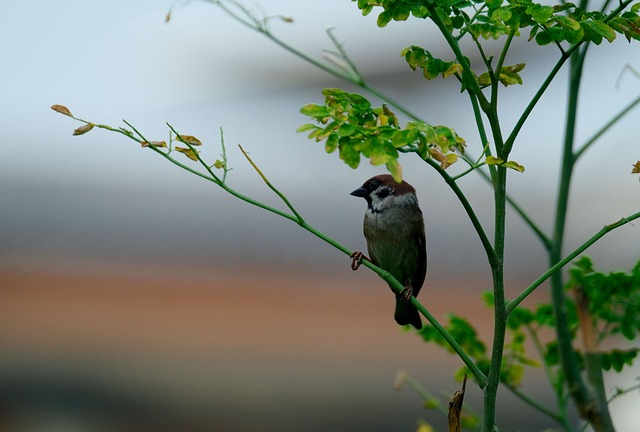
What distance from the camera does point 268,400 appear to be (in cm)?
431

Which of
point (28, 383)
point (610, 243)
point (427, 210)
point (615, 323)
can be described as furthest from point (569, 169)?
point (28, 383)

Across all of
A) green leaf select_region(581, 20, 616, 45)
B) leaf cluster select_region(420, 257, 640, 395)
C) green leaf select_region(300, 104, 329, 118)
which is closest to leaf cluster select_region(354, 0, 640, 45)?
green leaf select_region(581, 20, 616, 45)

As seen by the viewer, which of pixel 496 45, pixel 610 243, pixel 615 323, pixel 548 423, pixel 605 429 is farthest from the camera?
pixel 496 45

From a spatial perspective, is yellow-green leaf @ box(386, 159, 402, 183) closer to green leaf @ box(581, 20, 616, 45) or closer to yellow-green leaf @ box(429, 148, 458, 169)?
yellow-green leaf @ box(429, 148, 458, 169)

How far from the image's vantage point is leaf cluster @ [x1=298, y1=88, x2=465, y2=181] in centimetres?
69

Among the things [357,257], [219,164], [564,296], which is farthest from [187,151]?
[564,296]

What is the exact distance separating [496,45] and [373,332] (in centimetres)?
187

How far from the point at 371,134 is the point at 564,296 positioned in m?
0.51

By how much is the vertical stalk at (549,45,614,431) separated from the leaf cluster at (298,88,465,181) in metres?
0.40

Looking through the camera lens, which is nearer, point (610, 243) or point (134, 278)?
point (610, 243)

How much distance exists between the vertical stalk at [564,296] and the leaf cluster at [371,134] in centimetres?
40

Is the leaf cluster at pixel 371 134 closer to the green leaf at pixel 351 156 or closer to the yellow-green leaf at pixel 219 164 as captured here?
the green leaf at pixel 351 156

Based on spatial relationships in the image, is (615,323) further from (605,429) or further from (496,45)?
(496,45)

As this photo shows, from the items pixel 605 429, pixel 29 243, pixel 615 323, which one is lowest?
pixel 605 429
